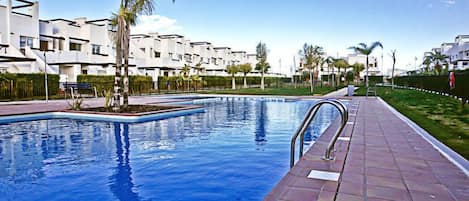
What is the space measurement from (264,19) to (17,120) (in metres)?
16.5

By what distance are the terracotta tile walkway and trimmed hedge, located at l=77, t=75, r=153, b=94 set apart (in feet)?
69.5

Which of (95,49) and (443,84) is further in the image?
(95,49)

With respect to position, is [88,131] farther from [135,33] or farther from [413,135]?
[135,33]

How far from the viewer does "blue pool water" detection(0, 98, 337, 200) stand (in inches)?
183

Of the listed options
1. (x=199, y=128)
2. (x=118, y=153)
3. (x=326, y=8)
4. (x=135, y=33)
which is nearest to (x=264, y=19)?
(x=326, y=8)

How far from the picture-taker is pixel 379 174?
14.4 feet

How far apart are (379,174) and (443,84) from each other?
71.1 ft

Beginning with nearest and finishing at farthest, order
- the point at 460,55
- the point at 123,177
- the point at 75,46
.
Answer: the point at 123,177
the point at 75,46
the point at 460,55

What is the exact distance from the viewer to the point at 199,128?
1023 cm

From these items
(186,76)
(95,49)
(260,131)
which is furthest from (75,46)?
(260,131)

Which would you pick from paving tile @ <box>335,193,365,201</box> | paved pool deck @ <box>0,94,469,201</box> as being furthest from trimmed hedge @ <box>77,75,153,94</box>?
paving tile @ <box>335,193,365,201</box>

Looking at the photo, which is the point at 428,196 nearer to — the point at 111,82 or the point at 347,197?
the point at 347,197

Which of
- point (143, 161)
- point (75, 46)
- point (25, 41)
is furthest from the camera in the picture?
point (75, 46)

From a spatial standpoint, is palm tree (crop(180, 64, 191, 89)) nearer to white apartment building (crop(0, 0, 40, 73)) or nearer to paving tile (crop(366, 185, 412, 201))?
white apartment building (crop(0, 0, 40, 73))
